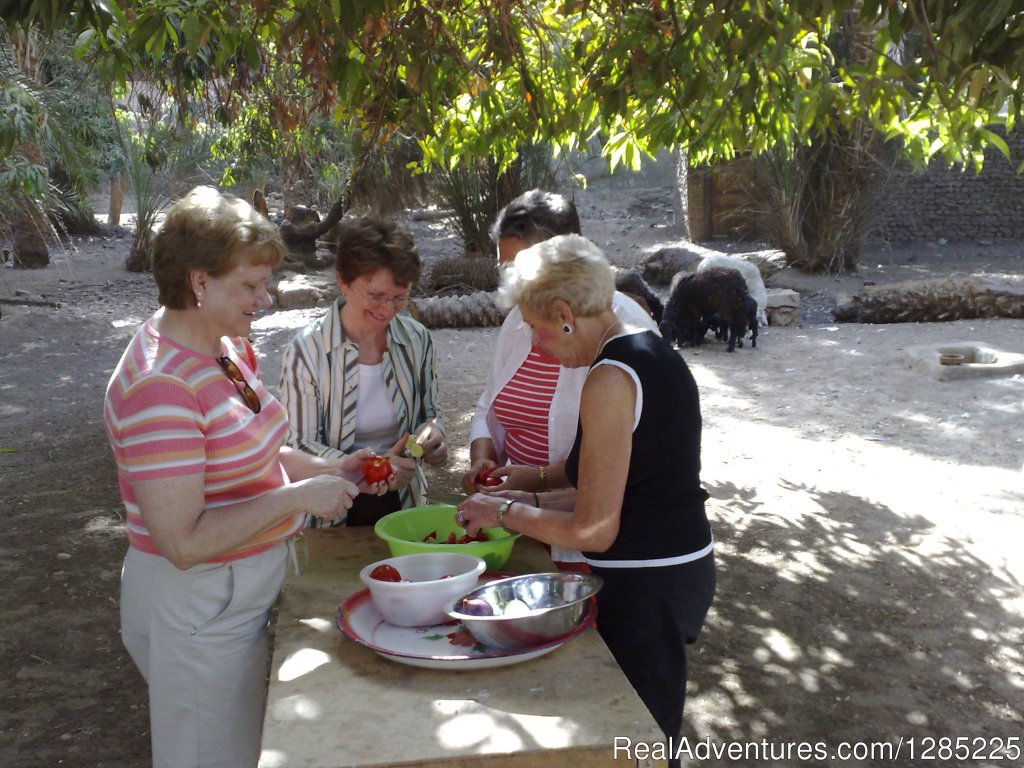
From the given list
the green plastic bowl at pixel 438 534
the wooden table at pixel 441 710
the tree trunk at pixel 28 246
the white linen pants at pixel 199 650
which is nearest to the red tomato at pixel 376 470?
the green plastic bowl at pixel 438 534

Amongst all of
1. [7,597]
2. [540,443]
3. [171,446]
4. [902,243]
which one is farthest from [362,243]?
[902,243]

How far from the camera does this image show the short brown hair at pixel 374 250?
271cm

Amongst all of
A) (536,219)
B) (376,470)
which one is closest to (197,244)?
(376,470)

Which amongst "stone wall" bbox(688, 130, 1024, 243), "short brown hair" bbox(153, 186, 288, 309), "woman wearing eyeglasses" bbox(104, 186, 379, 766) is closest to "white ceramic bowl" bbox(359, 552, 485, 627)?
"woman wearing eyeglasses" bbox(104, 186, 379, 766)

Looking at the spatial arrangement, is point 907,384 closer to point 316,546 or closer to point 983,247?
point 316,546

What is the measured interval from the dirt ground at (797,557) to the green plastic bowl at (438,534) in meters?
1.21

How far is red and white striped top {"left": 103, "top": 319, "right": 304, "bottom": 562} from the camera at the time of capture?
1.89 meters

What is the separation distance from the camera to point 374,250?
2705 mm

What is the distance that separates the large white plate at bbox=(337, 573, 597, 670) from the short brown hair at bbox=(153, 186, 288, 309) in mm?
731

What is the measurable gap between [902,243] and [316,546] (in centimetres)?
1722

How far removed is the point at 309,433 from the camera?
2768 millimetres

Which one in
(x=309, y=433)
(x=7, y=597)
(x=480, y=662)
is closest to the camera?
(x=480, y=662)

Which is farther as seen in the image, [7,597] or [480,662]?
[7,597]

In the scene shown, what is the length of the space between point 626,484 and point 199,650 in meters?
0.96
